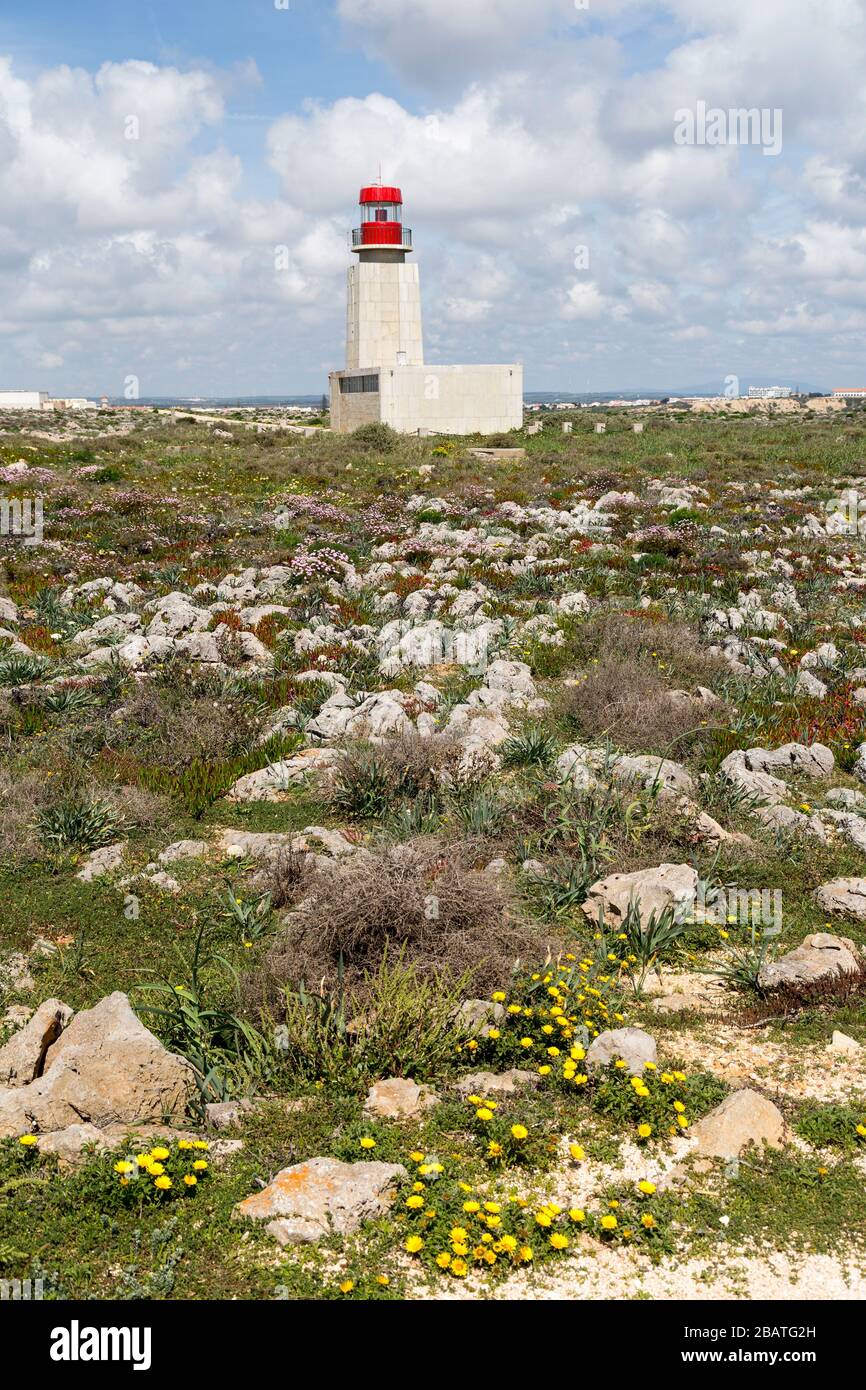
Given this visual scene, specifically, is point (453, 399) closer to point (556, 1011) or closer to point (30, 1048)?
point (556, 1011)

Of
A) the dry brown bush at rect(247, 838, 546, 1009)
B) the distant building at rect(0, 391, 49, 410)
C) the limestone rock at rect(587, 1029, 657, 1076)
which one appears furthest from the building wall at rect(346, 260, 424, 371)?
the distant building at rect(0, 391, 49, 410)

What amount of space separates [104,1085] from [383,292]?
4484cm

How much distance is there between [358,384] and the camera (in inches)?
1802

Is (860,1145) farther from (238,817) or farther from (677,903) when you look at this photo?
(238,817)

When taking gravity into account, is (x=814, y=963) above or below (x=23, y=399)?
below

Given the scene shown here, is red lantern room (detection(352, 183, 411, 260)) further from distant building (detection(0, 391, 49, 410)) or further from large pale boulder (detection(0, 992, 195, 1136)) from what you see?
distant building (detection(0, 391, 49, 410))

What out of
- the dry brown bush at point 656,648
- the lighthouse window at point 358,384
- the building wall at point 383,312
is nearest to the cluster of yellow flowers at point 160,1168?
the dry brown bush at point 656,648

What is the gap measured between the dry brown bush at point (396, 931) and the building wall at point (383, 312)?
42.5 meters

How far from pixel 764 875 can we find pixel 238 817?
3866 mm

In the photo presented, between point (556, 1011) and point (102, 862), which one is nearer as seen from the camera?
point (556, 1011)

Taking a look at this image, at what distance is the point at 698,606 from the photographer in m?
13.7

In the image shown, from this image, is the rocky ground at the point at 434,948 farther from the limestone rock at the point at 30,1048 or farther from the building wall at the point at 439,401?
the building wall at the point at 439,401

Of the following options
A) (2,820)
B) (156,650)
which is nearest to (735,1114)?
(2,820)

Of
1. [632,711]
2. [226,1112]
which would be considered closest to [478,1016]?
[226,1112]
